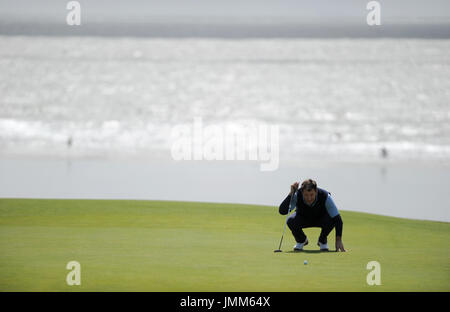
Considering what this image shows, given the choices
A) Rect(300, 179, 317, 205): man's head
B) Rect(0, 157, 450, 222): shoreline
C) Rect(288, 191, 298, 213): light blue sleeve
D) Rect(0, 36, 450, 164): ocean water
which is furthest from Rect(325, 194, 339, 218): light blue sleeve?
Rect(0, 36, 450, 164): ocean water

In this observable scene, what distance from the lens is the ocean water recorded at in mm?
17266

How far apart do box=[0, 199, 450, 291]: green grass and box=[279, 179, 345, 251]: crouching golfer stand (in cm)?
13

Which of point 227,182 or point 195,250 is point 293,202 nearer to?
point 195,250

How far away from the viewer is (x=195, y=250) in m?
5.12

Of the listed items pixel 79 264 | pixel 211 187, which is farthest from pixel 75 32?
pixel 79 264

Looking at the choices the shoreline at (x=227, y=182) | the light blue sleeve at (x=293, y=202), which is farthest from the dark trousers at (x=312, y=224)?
the shoreline at (x=227, y=182)

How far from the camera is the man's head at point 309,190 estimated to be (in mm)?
5160

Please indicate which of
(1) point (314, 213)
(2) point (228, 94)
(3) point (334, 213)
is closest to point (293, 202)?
(1) point (314, 213)

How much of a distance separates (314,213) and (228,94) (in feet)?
48.9

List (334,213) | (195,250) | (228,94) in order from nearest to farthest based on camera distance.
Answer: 1. (195,250)
2. (334,213)
3. (228,94)

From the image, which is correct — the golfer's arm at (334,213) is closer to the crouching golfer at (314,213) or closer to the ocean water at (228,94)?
the crouching golfer at (314,213)

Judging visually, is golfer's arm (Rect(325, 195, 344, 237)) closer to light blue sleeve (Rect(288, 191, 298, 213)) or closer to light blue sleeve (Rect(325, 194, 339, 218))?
light blue sleeve (Rect(325, 194, 339, 218))

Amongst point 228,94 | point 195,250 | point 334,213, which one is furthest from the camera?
point 228,94
